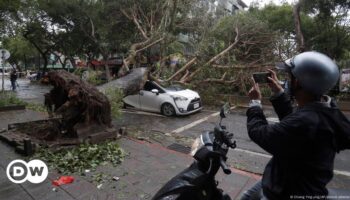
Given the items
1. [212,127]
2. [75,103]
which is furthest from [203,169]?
[212,127]

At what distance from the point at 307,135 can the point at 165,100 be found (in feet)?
29.9

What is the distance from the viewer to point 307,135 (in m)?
1.61

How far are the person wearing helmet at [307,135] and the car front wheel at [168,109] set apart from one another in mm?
8713

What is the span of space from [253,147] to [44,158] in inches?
182

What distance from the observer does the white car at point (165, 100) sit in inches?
410

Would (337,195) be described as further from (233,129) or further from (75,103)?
(233,129)

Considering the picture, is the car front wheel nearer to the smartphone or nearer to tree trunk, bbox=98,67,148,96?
tree trunk, bbox=98,67,148,96

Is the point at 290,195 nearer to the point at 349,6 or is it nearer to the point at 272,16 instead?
the point at 349,6

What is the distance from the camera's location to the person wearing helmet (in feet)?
5.36

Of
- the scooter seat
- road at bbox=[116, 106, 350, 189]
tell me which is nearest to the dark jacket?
the scooter seat

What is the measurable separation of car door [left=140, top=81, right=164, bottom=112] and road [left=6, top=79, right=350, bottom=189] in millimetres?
277

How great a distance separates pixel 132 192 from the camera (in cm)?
379

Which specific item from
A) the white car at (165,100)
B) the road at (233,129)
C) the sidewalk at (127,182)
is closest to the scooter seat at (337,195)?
the sidewalk at (127,182)

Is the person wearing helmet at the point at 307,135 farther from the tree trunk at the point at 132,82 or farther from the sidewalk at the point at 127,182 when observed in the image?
the tree trunk at the point at 132,82
